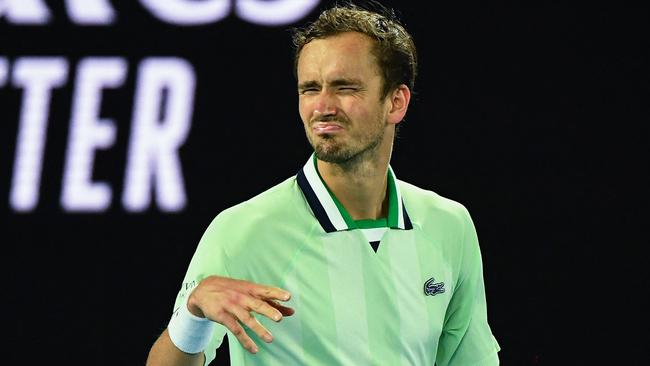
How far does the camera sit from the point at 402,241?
120 inches

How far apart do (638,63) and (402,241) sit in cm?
203

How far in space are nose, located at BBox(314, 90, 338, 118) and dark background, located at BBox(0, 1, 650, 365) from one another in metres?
1.78

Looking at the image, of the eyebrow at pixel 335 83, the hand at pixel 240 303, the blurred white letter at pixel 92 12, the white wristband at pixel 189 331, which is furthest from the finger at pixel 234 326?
the blurred white letter at pixel 92 12

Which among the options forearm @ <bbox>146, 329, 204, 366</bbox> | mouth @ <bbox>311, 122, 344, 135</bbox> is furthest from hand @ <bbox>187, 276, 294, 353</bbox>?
mouth @ <bbox>311, 122, 344, 135</bbox>

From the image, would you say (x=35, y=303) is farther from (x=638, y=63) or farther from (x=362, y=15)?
(x=638, y=63)

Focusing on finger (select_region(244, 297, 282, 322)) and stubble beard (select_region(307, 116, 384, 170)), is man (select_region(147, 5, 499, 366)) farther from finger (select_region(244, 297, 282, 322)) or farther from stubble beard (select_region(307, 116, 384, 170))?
finger (select_region(244, 297, 282, 322))

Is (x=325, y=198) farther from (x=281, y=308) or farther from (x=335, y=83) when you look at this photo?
(x=281, y=308)

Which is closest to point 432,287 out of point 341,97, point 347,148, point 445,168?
point 347,148

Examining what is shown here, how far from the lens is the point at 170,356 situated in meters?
2.77

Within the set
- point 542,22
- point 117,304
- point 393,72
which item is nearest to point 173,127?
point 117,304

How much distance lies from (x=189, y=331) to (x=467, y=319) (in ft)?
2.77

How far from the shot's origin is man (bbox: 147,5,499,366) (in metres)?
→ 2.82

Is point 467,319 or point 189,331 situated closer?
point 189,331

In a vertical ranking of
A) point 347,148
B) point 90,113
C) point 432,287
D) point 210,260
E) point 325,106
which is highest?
point 325,106
